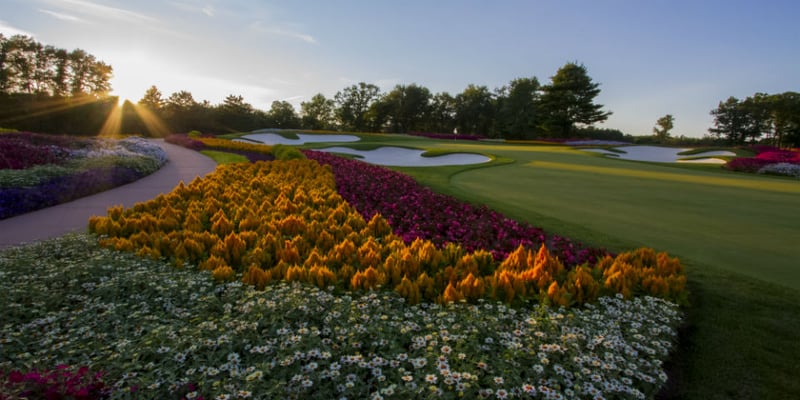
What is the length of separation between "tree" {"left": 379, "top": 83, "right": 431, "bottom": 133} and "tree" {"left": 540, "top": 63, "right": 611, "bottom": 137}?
23.4 m

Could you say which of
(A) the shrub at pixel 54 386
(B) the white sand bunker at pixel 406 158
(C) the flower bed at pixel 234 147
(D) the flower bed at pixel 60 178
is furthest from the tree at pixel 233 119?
(A) the shrub at pixel 54 386

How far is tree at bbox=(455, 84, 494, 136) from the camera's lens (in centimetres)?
7038

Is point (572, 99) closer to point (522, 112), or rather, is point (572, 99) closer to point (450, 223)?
point (522, 112)

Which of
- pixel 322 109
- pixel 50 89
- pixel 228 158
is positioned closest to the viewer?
pixel 228 158

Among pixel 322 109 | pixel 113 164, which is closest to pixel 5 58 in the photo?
pixel 322 109

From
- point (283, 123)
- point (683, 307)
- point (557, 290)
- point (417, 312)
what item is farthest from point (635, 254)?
point (283, 123)

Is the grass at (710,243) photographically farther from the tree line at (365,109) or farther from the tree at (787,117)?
the tree at (787,117)

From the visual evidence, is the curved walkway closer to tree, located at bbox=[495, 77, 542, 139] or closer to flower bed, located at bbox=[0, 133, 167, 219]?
flower bed, located at bbox=[0, 133, 167, 219]

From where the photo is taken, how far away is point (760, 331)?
326 cm

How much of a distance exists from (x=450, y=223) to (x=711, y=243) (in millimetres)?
3609

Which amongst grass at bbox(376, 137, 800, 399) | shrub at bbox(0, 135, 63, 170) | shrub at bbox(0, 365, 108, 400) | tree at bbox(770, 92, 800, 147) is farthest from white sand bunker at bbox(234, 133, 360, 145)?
tree at bbox(770, 92, 800, 147)

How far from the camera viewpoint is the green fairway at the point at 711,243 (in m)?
2.84

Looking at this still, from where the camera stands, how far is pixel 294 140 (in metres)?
35.4

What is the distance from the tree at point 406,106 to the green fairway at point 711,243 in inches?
2397
